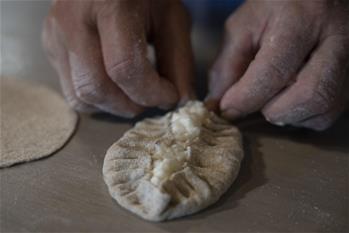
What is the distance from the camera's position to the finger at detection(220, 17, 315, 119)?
108 cm

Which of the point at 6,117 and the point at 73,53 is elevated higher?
the point at 73,53

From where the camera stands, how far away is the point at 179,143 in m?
1.05

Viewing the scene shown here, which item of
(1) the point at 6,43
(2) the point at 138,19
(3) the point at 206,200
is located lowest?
(1) the point at 6,43

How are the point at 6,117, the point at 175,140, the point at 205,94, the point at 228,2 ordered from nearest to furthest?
the point at 175,140
the point at 6,117
the point at 205,94
the point at 228,2

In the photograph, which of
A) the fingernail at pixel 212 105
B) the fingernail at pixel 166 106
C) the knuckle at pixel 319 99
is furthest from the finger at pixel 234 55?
the knuckle at pixel 319 99

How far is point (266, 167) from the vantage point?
1095 mm

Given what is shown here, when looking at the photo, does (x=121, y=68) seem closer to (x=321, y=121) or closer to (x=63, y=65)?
(x=63, y=65)

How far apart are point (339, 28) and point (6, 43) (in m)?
1.19

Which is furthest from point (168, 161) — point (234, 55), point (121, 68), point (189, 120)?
point (234, 55)

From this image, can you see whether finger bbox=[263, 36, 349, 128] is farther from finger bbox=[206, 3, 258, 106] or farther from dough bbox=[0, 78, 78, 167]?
dough bbox=[0, 78, 78, 167]

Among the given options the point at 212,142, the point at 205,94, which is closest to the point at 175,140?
the point at 212,142

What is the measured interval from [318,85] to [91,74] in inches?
21.5

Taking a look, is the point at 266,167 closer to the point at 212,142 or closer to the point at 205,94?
the point at 212,142

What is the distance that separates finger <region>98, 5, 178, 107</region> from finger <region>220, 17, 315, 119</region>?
225mm
